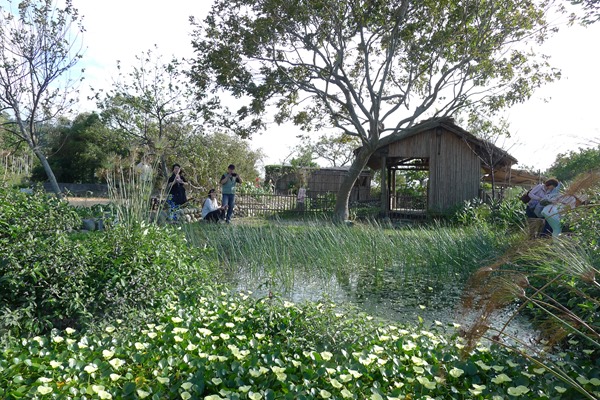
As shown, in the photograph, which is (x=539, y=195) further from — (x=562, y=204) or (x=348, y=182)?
(x=348, y=182)

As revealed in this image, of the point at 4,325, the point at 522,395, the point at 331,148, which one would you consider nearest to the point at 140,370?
the point at 4,325

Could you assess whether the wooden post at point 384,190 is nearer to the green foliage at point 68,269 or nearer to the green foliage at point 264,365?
the green foliage at point 68,269

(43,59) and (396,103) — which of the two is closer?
(43,59)

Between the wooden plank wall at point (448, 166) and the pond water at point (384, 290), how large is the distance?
9765mm

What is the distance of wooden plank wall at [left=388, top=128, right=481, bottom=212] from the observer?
53.7 ft

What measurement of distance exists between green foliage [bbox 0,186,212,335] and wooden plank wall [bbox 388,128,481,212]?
13.0m

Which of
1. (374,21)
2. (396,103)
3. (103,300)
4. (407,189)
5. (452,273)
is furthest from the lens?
(407,189)

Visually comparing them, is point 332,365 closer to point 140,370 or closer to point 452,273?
point 140,370

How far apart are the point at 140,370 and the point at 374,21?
Answer: 12.0 m

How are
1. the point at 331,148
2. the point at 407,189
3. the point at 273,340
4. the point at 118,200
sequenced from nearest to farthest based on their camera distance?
the point at 273,340, the point at 118,200, the point at 407,189, the point at 331,148

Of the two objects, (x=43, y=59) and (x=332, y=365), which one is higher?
(x=43, y=59)

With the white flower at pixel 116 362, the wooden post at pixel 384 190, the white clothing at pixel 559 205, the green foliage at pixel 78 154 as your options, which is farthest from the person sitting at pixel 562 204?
the green foliage at pixel 78 154

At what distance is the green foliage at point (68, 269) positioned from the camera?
367 centimetres

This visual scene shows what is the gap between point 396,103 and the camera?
15.4m
